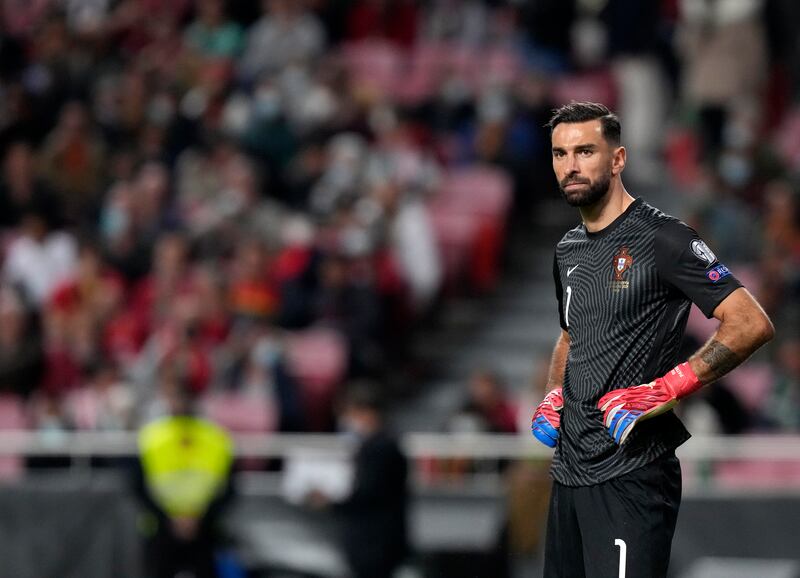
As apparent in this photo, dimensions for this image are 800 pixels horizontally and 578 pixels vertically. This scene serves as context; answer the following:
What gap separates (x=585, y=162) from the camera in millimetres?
5020

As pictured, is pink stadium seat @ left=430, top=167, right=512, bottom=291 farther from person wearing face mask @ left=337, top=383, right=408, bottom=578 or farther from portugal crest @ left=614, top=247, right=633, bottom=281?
portugal crest @ left=614, top=247, right=633, bottom=281

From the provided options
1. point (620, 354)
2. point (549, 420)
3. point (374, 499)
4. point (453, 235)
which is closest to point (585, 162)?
point (620, 354)

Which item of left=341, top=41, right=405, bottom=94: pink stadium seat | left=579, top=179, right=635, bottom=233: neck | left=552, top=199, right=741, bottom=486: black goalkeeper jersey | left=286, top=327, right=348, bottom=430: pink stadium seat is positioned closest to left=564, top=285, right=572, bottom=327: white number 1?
left=552, top=199, right=741, bottom=486: black goalkeeper jersey

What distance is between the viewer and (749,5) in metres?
13.7

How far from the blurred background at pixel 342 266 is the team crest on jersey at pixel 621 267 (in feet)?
15.6

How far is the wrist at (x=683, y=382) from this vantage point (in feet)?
15.9

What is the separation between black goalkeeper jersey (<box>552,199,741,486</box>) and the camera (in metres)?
4.96

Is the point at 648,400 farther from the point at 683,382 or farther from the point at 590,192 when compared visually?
the point at 590,192

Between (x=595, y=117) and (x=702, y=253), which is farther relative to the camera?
(x=595, y=117)

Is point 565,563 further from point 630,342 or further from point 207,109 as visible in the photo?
point 207,109

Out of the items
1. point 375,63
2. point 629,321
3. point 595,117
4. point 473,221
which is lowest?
point 473,221

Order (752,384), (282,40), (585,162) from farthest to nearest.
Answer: (282,40) < (752,384) < (585,162)

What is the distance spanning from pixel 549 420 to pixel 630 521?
46cm

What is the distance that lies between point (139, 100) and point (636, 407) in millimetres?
11077
